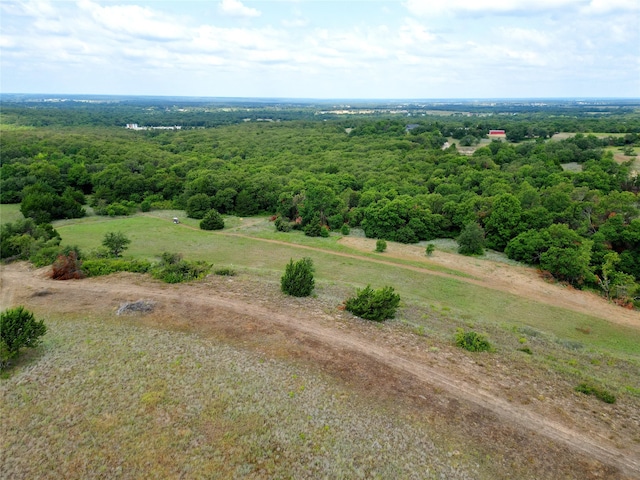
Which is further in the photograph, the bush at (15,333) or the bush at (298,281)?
the bush at (298,281)

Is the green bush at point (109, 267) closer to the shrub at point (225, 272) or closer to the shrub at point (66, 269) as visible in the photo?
the shrub at point (66, 269)

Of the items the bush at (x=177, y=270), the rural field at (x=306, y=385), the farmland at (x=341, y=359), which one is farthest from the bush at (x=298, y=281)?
the bush at (x=177, y=270)

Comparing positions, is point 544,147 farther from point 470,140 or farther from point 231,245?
point 231,245

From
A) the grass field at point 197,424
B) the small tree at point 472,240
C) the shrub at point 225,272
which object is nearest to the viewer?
the grass field at point 197,424

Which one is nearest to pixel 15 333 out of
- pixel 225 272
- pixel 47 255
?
pixel 225 272

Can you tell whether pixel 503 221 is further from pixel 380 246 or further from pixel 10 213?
pixel 10 213
